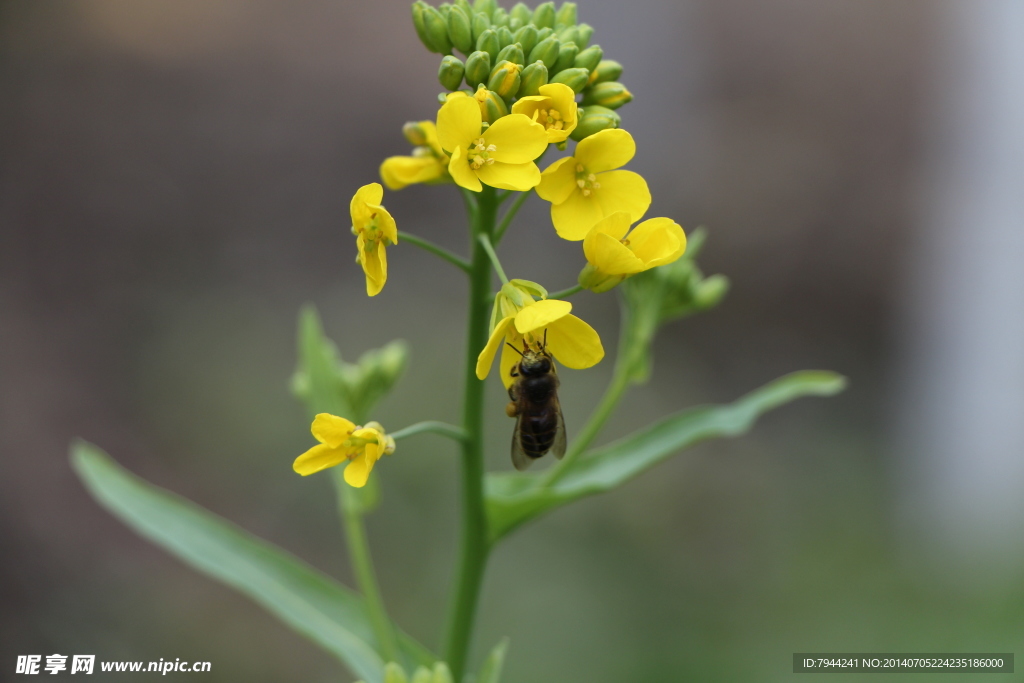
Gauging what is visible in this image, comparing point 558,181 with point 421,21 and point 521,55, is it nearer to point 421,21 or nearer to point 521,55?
point 521,55

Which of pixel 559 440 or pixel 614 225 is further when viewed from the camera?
pixel 559 440

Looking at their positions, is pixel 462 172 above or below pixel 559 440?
above

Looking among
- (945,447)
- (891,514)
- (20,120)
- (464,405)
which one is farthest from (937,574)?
(20,120)

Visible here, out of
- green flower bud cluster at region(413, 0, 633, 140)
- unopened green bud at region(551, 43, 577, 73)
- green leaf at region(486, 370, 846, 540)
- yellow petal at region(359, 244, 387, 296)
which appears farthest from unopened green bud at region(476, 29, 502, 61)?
green leaf at region(486, 370, 846, 540)

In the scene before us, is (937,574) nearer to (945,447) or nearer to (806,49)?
(945,447)

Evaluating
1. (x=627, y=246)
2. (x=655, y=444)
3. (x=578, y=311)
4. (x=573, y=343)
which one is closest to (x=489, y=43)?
(x=627, y=246)

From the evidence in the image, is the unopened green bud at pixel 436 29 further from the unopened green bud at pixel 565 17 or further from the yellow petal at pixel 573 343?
the yellow petal at pixel 573 343

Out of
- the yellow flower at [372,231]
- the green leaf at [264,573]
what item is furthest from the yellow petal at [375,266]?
the green leaf at [264,573]
